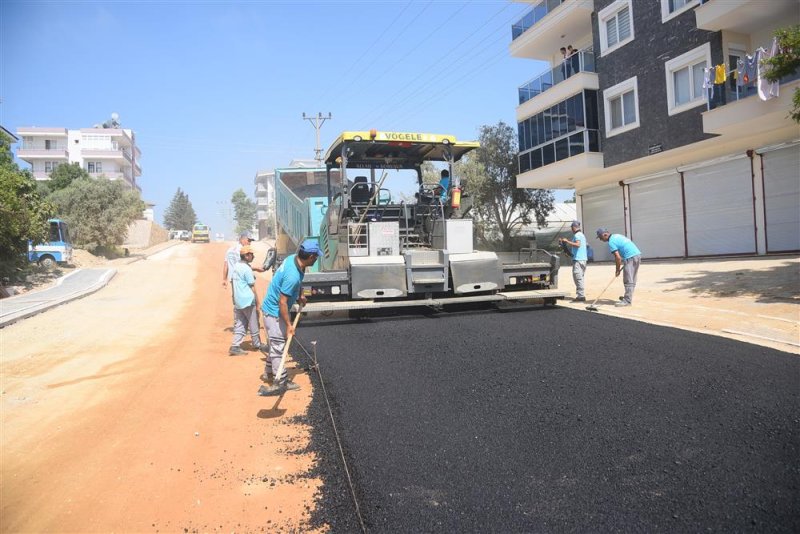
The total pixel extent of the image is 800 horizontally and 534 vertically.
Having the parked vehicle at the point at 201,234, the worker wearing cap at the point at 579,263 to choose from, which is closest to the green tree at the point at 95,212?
the parked vehicle at the point at 201,234

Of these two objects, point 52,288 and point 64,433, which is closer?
point 64,433

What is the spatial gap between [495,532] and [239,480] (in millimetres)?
1689

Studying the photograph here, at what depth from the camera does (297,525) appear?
2869 millimetres

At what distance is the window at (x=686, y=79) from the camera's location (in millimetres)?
14195

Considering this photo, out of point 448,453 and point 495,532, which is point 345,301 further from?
point 495,532

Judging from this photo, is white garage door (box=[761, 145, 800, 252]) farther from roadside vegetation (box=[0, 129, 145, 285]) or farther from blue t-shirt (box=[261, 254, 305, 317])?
roadside vegetation (box=[0, 129, 145, 285])

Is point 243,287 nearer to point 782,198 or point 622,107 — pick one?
point 782,198

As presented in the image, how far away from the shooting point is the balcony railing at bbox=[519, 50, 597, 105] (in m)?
18.3

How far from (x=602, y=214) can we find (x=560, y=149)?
299 cm

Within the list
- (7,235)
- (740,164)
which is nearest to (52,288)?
(7,235)

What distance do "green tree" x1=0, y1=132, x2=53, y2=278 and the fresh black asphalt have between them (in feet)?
40.7

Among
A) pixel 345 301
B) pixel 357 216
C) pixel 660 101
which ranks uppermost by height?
pixel 660 101

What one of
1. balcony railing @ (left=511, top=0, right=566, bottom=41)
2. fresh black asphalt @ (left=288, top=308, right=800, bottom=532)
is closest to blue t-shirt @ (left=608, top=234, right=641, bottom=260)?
fresh black asphalt @ (left=288, top=308, right=800, bottom=532)

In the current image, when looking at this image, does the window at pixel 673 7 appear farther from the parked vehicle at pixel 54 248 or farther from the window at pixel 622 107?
the parked vehicle at pixel 54 248
